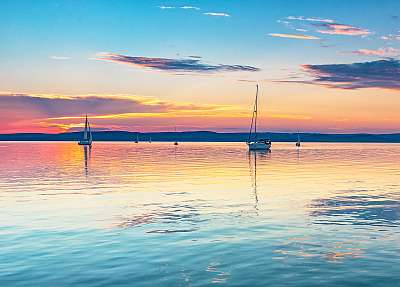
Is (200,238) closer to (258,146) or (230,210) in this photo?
(230,210)

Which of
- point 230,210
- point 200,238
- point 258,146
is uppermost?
point 258,146

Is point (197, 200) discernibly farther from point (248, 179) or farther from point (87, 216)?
point (248, 179)

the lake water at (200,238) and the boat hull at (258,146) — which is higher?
the boat hull at (258,146)

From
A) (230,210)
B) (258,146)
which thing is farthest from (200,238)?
(258,146)

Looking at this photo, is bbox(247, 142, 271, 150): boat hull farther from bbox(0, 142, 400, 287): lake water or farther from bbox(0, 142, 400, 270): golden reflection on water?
bbox(0, 142, 400, 287): lake water

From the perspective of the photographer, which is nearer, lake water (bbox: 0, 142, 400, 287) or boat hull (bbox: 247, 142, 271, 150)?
lake water (bbox: 0, 142, 400, 287)

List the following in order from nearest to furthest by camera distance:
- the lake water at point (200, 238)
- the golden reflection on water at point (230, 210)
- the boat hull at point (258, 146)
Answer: the lake water at point (200, 238)
the golden reflection on water at point (230, 210)
the boat hull at point (258, 146)

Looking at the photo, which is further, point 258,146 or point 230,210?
point 258,146

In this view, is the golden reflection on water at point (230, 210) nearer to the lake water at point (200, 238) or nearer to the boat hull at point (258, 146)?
the lake water at point (200, 238)

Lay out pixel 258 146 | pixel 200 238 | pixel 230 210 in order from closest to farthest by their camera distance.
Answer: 1. pixel 200 238
2. pixel 230 210
3. pixel 258 146

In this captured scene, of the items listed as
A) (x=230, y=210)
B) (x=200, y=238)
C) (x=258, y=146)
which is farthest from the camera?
(x=258, y=146)

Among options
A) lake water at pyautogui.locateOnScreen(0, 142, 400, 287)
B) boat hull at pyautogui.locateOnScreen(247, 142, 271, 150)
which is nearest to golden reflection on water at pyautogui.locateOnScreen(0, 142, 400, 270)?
lake water at pyautogui.locateOnScreen(0, 142, 400, 287)

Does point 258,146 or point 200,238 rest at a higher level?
point 258,146

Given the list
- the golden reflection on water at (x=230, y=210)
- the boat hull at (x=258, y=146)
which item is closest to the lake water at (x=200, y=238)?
the golden reflection on water at (x=230, y=210)
